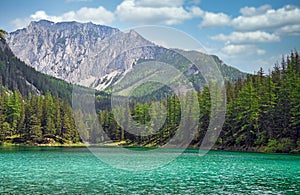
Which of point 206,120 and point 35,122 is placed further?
point 35,122

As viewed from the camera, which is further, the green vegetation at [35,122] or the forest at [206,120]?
the green vegetation at [35,122]

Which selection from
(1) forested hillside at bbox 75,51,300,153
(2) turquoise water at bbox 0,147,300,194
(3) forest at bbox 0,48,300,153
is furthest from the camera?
(3) forest at bbox 0,48,300,153

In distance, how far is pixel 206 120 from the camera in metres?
88.1

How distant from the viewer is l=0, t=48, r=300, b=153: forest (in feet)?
218

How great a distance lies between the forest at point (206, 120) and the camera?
218 ft

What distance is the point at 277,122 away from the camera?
6825 cm

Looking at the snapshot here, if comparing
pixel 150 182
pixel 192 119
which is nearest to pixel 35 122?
pixel 192 119

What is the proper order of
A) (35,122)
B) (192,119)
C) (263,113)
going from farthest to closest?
(35,122)
(192,119)
(263,113)

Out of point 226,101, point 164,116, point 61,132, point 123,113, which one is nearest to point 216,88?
point 226,101

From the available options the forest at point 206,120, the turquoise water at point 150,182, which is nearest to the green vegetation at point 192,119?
the forest at point 206,120

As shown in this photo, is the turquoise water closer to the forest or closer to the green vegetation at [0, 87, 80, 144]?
the forest

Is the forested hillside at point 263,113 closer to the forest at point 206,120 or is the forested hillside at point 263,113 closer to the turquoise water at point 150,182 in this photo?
the forest at point 206,120

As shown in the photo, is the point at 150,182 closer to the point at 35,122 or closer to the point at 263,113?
the point at 263,113

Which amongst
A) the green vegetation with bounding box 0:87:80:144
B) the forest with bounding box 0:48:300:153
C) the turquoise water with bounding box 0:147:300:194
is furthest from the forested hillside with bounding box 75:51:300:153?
the green vegetation with bounding box 0:87:80:144
